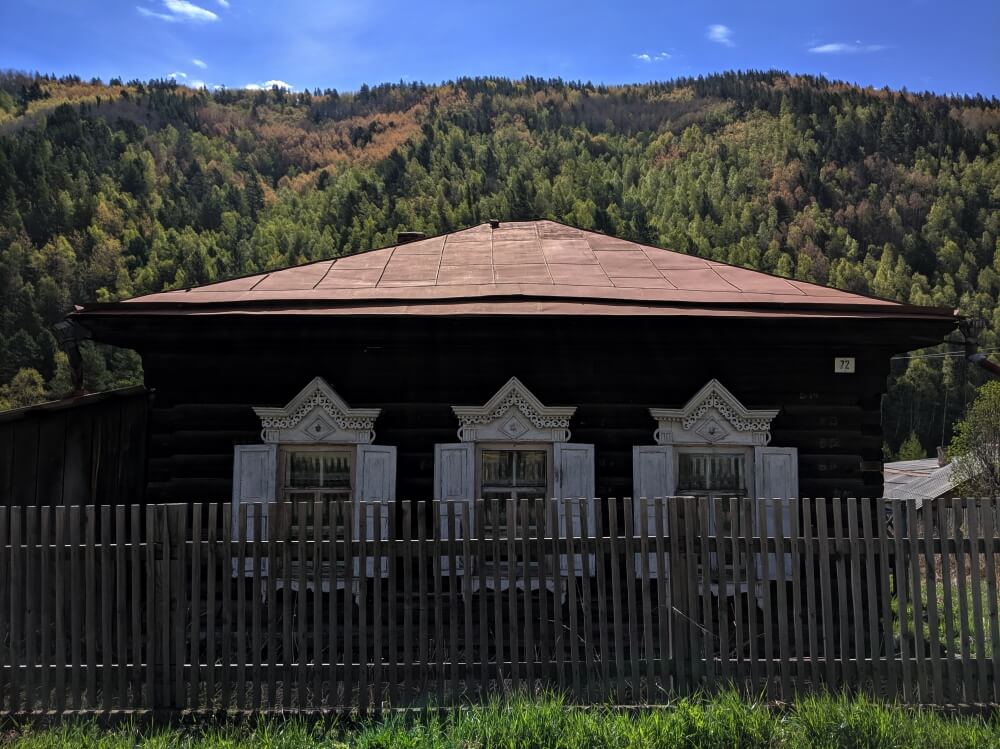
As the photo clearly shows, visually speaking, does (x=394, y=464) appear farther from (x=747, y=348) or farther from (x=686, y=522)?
(x=747, y=348)

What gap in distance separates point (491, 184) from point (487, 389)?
11447 cm

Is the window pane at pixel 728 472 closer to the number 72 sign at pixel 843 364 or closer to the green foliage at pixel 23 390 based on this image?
the number 72 sign at pixel 843 364

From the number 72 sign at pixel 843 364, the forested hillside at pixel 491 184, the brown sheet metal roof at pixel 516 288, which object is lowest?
the number 72 sign at pixel 843 364

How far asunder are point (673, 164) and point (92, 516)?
12964 centimetres

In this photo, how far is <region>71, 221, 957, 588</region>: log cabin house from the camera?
7.34 meters

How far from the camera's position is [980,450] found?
26.4 meters

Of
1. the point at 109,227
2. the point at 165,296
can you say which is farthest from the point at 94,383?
the point at 165,296

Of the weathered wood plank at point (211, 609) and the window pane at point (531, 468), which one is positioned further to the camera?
the window pane at point (531, 468)

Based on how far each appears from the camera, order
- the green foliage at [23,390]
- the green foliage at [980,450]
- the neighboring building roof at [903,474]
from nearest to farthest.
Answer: the green foliage at [980,450], the neighboring building roof at [903,474], the green foliage at [23,390]

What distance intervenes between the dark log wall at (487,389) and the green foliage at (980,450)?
2189cm

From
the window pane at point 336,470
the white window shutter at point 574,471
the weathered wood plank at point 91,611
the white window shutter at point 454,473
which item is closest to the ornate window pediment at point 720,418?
the white window shutter at point 574,471

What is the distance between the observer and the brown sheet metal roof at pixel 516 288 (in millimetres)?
7387

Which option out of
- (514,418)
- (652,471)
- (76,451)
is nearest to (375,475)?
(514,418)

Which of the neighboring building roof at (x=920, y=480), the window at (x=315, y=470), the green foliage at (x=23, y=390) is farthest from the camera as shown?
the green foliage at (x=23, y=390)
